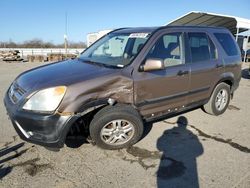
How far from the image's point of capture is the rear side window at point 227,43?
17.6 feet

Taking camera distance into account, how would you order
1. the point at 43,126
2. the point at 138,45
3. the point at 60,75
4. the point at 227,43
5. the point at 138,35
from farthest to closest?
the point at 227,43 < the point at 138,35 < the point at 138,45 < the point at 60,75 < the point at 43,126

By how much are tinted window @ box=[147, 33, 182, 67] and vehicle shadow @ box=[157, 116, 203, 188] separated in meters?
1.29

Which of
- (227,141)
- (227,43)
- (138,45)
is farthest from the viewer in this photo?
(227,43)

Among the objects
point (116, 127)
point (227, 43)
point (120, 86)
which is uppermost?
point (227, 43)

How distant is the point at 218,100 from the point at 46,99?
3.90 m

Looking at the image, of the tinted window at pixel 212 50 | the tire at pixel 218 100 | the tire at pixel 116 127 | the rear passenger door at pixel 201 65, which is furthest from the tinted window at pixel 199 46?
the tire at pixel 116 127

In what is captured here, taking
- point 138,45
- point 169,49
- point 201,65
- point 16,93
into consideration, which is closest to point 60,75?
point 16,93

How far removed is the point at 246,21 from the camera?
17.2 m

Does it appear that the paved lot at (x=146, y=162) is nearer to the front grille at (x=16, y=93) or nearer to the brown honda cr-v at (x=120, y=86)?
the brown honda cr-v at (x=120, y=86)

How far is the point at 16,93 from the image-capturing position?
3.68 metres

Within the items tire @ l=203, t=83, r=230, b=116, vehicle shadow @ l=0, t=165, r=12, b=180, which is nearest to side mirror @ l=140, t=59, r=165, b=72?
tire @ l=203, t=83, r=230, b=116

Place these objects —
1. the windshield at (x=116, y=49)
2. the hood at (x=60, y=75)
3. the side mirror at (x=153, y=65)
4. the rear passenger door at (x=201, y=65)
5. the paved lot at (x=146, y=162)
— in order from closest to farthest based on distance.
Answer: the paved lot at (x=146, y=162), the hood at (x=60, y=75), the side mirror at (x=153, y=65), the windshield at (x=116, y=49), the rear passenger door at (x=201, y=65)

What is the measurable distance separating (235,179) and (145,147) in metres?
1.39

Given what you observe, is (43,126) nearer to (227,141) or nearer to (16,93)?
(16,93)
